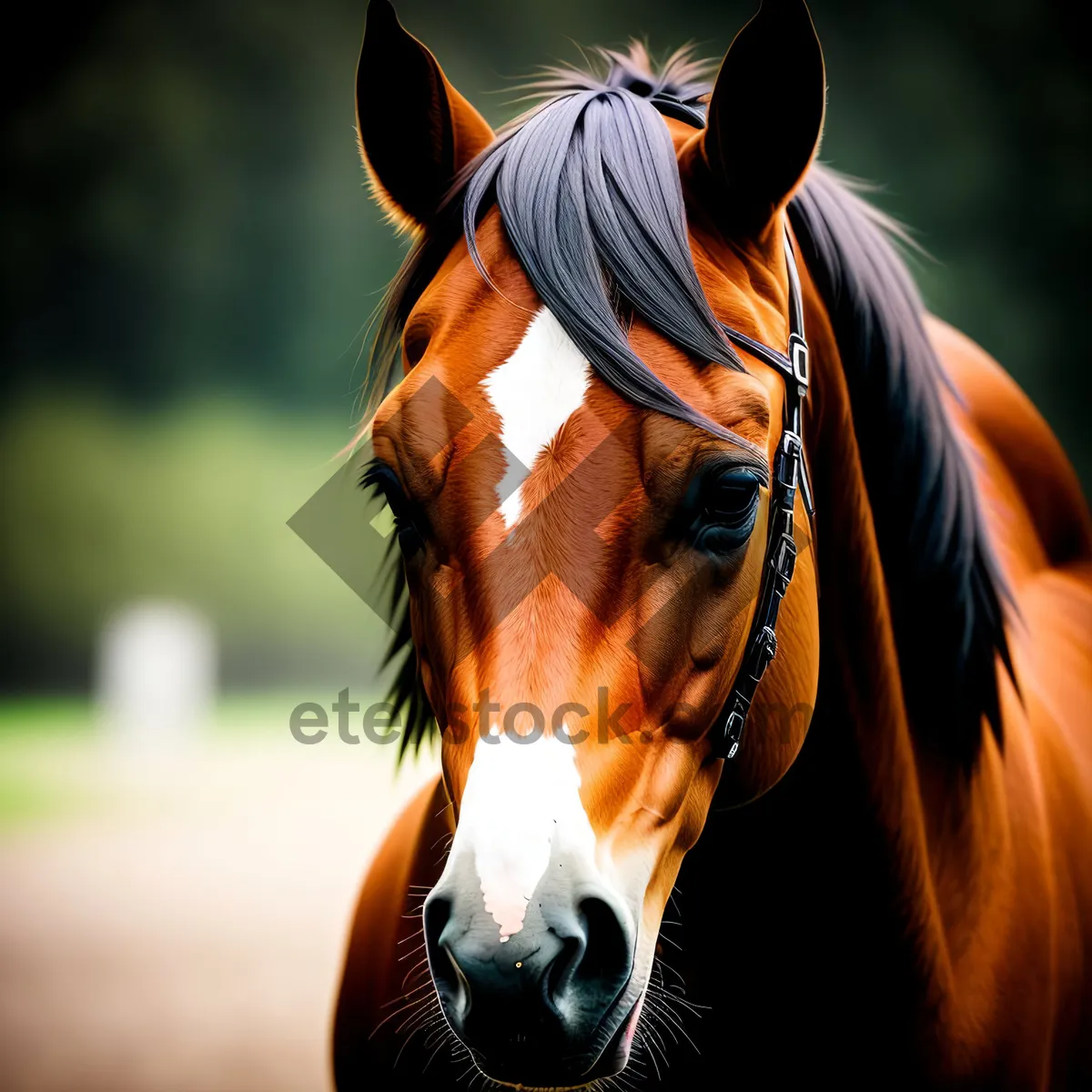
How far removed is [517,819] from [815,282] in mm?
851

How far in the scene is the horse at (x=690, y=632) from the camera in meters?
0.84

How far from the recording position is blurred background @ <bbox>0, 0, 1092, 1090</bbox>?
816 centimetres

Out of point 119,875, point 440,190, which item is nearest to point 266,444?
point 119,875

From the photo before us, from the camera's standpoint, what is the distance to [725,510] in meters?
0.94

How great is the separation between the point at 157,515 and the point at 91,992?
6.98m

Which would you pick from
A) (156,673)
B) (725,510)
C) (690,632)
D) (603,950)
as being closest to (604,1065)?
(603,950)

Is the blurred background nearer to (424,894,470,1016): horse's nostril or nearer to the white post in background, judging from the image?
the white post in background

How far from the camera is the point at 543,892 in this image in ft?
2.43

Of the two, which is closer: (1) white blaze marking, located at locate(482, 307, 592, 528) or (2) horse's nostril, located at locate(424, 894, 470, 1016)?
(2) horse's nostril, located at locate(424, 894, 470, 1016)

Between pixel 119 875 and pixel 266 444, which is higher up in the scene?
pixel 266 444

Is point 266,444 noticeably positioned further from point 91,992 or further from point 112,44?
point 91,992

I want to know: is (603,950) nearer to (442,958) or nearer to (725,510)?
(442,958)

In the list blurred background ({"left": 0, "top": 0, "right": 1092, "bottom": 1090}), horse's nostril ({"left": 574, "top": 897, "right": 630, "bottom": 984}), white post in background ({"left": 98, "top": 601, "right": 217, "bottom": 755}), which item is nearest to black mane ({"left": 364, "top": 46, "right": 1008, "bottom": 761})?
horse's nostril ({"left": 574, "top": 897, "right": 630, "bottom": 984})

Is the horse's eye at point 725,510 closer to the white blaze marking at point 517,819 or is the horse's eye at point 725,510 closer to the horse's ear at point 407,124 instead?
the white blaze marking at point 517,819
